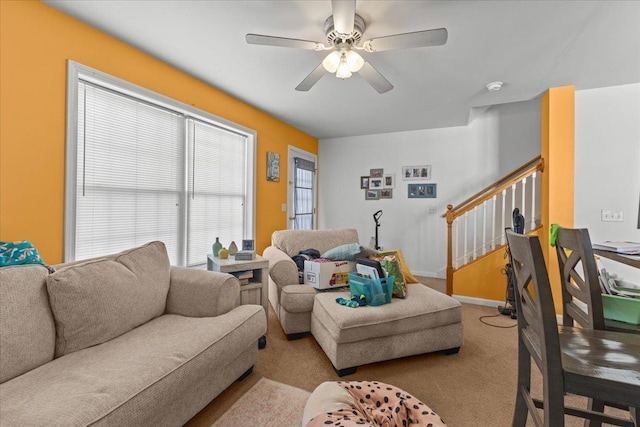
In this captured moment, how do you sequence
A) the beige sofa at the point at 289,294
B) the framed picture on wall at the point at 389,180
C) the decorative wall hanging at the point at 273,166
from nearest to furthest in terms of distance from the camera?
the beige sofa at the point at 289,294
the decorative wall hanging at the point at 273,166
the framed picture on wall at the point at 389,180

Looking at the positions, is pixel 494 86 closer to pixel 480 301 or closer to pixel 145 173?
pixel 480 301

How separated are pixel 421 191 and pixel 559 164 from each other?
6.29ft

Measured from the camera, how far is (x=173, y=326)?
1.63 meters

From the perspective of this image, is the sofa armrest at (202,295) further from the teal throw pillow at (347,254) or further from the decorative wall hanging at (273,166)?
the decorative wall hanging at (273,166)

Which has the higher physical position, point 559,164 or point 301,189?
point 559,164

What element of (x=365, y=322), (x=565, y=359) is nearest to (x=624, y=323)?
(x=565, y=359)

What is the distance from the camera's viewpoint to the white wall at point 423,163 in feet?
13.6

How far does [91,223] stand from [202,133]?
1396mm

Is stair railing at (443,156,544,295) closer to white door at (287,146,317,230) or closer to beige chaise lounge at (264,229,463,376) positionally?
beige chaise lounge at (264,229,463,376)

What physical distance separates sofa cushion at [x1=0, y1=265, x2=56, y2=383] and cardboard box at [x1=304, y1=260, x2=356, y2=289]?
5.51ft

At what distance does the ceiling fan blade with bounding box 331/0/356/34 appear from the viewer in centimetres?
148

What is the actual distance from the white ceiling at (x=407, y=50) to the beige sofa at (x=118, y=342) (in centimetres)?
161

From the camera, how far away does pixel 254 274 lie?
2639 millimetres

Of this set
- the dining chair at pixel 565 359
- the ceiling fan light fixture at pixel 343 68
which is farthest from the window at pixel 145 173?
the dining chair at pixel 565 359
